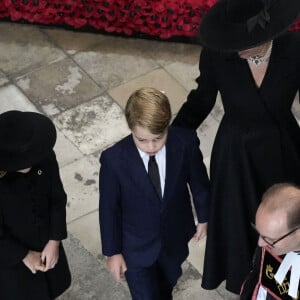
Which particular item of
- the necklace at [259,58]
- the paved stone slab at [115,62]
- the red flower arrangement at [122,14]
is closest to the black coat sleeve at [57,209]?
the necklace at [259,58]

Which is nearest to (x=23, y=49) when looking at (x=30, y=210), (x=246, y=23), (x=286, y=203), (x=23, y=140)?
(x=30, y=210)

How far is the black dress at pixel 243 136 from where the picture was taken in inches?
156

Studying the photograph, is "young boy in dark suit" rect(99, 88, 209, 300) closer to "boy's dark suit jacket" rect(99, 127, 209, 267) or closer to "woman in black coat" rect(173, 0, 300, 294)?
"boy's dark suit jacket" rect(99, 127, 209, 267)

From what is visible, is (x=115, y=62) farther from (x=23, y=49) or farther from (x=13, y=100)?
(x=13, y=100)

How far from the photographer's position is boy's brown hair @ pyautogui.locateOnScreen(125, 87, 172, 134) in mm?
3658

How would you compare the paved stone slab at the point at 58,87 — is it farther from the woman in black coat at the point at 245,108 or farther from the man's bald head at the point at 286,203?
the man's bald head at the point at 286,203

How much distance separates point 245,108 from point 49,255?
1341 mm

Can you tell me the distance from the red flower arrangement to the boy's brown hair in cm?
349

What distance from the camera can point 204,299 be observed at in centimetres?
511

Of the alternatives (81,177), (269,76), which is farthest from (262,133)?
(81,177)

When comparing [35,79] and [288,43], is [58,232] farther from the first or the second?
[35,79]

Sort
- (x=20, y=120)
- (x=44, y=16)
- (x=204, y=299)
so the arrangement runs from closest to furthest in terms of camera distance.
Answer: (x=20, y=120), (x=204, y=299), (x=44, y=16)

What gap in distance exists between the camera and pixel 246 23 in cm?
372

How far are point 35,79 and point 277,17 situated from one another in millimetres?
3581
